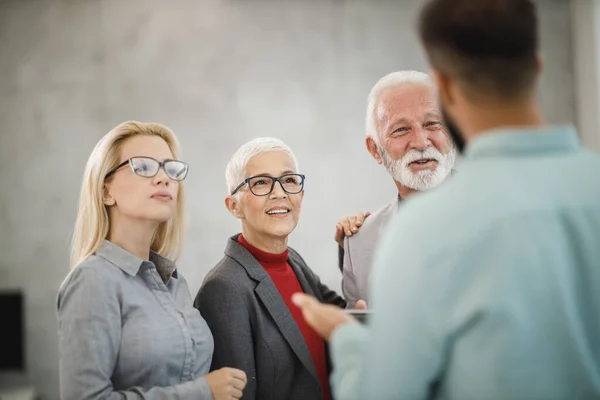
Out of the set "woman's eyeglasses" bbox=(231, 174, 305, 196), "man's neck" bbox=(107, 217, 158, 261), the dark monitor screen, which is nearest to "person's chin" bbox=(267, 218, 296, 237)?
"woman's eyeglasses" bbox=(231, 174, 305, 196)

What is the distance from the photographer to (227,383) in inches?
66.9

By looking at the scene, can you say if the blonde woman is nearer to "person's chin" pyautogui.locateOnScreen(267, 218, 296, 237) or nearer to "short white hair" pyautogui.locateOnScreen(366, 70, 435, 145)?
"person's chin" pyautogui.locateOnScreen(267, 218, 296, 237)

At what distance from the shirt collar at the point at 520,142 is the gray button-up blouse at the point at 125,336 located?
1008mm

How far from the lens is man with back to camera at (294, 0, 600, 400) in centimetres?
89

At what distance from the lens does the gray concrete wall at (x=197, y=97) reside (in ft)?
14.5

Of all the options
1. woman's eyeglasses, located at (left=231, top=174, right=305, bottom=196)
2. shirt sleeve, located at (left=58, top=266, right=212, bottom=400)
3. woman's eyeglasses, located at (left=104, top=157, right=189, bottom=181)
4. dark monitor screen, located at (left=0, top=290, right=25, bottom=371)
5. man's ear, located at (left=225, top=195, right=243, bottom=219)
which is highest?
woman's eyeglasses, located at (left=104, top=157, right=189, bottom=181)

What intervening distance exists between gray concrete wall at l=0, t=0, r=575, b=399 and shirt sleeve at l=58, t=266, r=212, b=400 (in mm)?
2930

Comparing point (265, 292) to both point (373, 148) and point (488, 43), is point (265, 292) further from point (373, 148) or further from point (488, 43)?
point (488, 43)

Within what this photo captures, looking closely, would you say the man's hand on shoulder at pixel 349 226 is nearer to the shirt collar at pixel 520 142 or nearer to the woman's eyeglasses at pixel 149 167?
the woman's eyeglasses at pixel 149 167

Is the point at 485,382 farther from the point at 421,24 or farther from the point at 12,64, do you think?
the point at 12,64

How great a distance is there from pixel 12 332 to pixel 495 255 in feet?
13.3

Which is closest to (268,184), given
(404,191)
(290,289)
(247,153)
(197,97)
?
Answer: (247,153)

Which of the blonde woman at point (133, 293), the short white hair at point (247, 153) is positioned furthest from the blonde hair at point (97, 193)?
the short white hair at point (247, 153)

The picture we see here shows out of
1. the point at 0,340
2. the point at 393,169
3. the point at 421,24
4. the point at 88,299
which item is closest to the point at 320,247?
the point at 0,340
